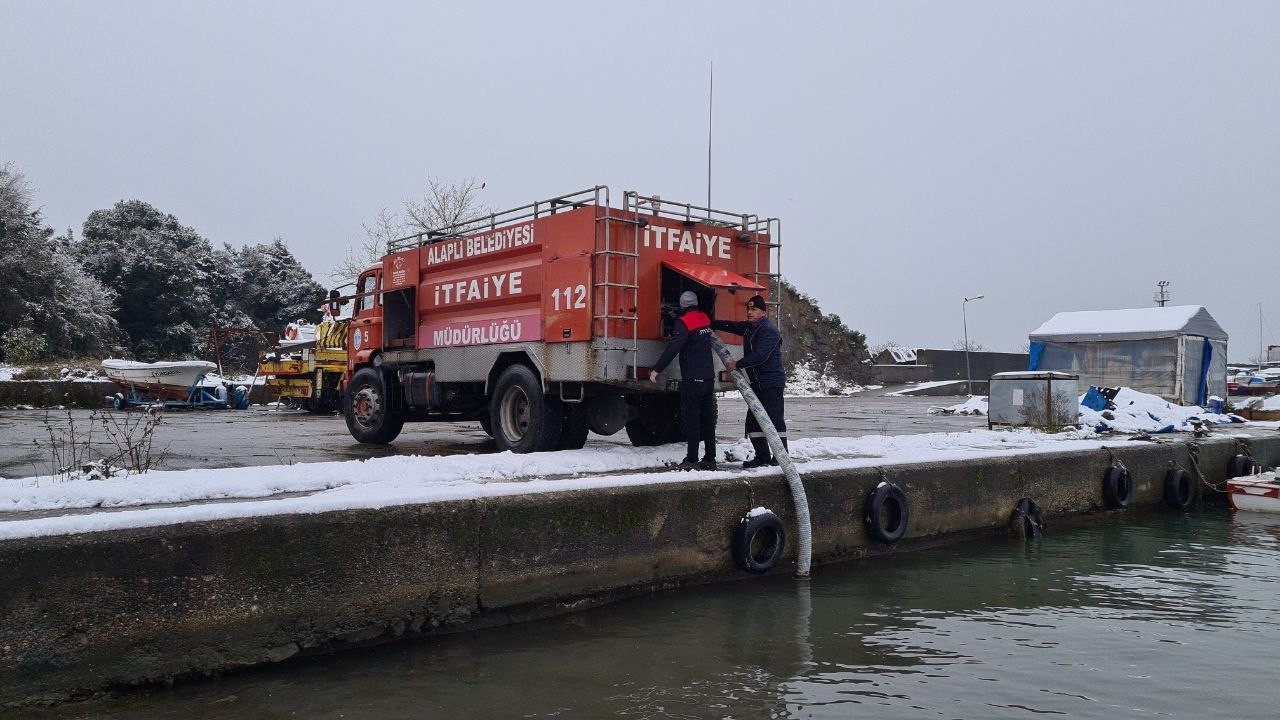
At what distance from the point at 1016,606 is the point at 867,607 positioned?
1186mm

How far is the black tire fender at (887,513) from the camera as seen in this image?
27.3 ft

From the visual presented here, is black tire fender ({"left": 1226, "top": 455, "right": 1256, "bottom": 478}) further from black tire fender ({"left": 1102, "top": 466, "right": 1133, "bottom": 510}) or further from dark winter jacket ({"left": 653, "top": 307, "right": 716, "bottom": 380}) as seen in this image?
dark winter jacket ({"left": 653, "top": 307, "right": 716, "bottom": 380})

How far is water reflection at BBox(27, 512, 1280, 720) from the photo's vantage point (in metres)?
4.70

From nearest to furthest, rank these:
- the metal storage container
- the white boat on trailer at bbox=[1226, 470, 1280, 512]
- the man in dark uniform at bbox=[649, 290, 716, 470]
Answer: the man in dark uniform at bbox=[649, 290, 716, 470] < the white boat on trailer at bbox=[1226, 470, 1280, 512] < the metal storage container

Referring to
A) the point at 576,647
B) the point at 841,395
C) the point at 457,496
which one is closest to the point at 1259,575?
the point at 576,647

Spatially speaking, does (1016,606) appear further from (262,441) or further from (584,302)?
(262,441)

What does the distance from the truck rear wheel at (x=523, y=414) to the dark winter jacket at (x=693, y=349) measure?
1.56 metres

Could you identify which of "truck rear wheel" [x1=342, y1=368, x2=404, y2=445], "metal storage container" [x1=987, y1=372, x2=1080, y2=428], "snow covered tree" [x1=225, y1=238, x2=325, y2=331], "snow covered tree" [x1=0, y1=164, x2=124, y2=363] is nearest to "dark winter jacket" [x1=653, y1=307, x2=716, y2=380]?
"truck rear wheel" [x1=342, y1=368, x2=404, y2=445]

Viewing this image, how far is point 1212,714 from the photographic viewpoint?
186 inches

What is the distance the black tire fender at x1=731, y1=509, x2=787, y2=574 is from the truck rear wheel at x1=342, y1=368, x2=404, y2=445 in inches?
251

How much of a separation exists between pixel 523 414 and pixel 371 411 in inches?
130

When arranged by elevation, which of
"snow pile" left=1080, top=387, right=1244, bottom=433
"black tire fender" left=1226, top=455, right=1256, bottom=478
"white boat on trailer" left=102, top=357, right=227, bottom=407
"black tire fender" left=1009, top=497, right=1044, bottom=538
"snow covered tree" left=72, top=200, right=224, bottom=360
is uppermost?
"snow covered tree" left=72, top=200, right=224, bottom=360

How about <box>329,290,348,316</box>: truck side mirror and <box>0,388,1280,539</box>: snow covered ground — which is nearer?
<box>0,388,1280,539</box>: snow covered ground

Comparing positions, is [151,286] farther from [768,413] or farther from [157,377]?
[768,413]
